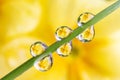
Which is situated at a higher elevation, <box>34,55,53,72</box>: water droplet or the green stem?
<box>34,55,53,72</box>: water droplet

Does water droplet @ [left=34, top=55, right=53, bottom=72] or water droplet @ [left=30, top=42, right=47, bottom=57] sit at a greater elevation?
water droplet @ [left=30, top=42, right=47, bottom=57]

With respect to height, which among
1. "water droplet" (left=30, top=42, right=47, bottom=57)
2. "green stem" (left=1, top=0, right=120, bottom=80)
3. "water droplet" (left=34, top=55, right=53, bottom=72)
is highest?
"water droplet" (left=30, top=42, right=47, bottom=57)

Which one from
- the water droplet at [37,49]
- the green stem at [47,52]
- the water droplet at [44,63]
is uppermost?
the water droplet at [37,49]

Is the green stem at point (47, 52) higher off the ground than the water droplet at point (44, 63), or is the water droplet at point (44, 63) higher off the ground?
the water droplet at point (44, 63)

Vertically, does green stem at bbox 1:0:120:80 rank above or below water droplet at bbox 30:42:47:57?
below
